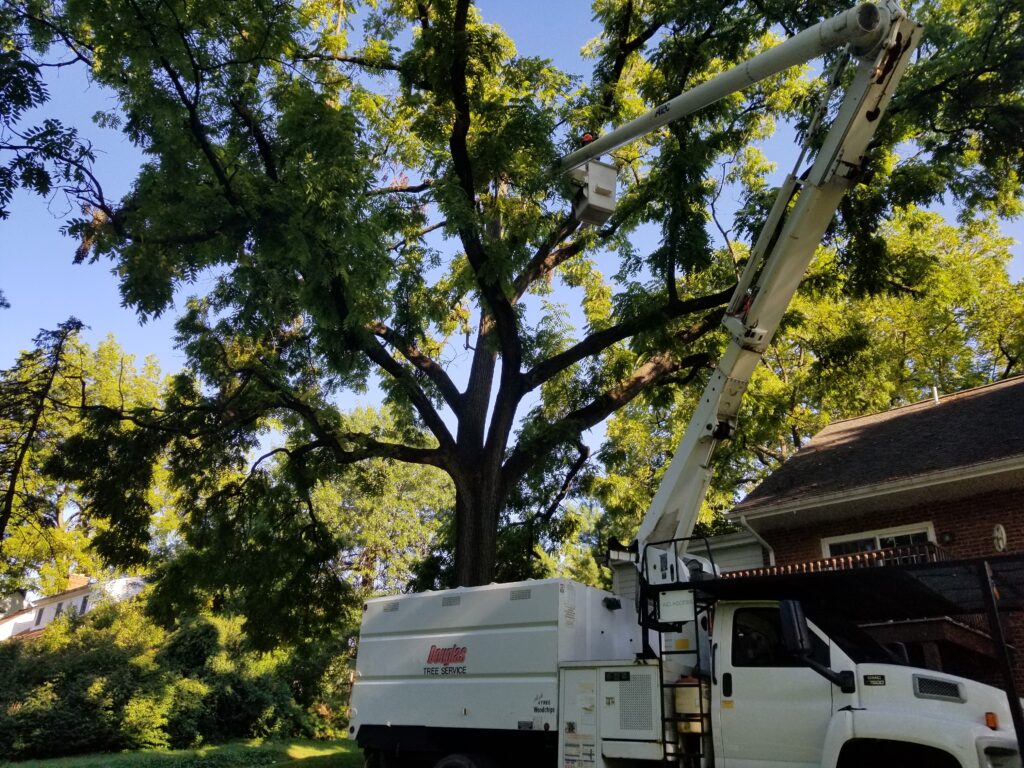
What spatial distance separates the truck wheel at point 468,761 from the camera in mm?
7934

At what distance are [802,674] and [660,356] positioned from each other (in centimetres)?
820

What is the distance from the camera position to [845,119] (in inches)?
325

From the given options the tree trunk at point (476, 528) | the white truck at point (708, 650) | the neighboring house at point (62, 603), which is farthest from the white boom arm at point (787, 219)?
the neighboring house at point (62, 603)

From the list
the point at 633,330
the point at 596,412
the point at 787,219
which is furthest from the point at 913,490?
the point at 596,412

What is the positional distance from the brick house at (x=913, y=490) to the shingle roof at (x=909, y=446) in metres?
0.02

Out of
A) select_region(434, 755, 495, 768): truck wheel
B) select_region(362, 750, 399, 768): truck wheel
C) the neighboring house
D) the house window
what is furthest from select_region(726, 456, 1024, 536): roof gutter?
the neighboring house

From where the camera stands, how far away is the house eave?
10328mm

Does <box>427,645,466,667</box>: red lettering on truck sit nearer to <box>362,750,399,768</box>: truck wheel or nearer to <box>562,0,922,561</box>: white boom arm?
<box>362,750,399,768</box>: truck wheel

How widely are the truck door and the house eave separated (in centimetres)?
585

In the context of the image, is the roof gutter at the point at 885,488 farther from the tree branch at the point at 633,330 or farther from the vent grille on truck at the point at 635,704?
the vent grille on truck at the point at 635,704

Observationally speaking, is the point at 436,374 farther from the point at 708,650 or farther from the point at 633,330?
the point at 708,650

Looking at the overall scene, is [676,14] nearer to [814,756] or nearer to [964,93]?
[964,93]

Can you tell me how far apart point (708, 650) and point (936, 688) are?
2.17 m

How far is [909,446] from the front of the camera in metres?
12.6
